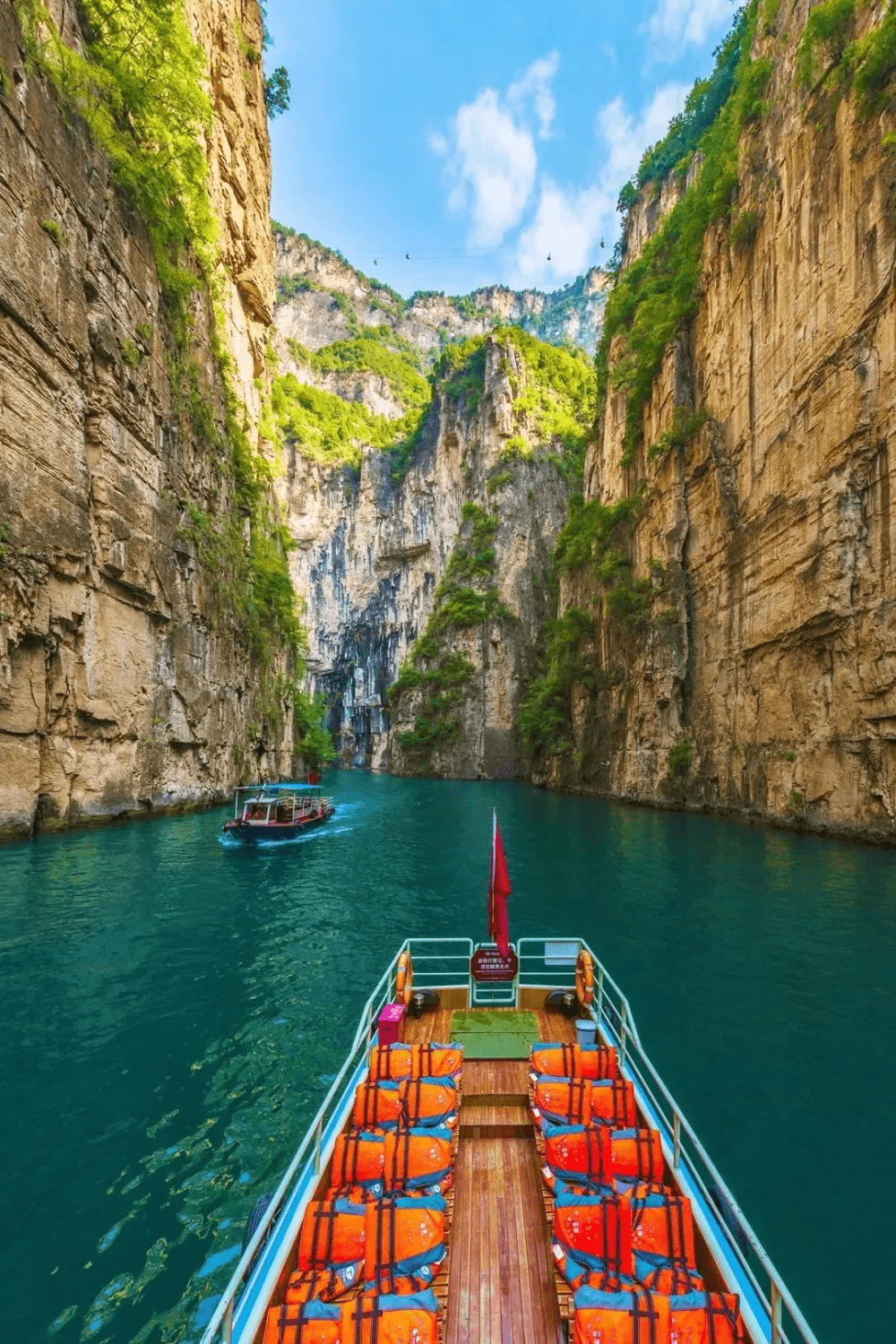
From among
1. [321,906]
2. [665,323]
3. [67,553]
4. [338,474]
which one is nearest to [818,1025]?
[321,906]

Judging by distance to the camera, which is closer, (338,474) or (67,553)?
(67,553)

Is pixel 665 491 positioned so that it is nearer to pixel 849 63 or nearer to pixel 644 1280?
pixel 849 63

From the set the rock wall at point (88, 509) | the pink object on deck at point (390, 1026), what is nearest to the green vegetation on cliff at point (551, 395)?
the rock wall at point (88, 509)

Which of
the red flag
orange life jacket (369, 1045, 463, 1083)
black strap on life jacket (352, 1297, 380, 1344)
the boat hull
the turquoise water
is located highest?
the red flag

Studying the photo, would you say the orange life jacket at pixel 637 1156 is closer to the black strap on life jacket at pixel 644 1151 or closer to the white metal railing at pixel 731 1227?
the black strap on life jacket at pixel 644 1151

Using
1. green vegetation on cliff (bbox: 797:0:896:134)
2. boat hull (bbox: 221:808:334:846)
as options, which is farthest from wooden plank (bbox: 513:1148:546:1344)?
green vegetation on cliff (bbox: 797:0:896:134)

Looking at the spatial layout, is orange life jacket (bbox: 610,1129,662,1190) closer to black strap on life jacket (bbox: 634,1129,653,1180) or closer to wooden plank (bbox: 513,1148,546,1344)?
black strap on life jacket (bbox: 634,1129,653,1180)
